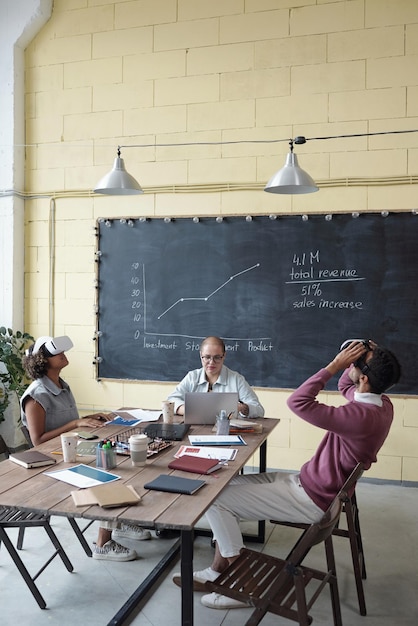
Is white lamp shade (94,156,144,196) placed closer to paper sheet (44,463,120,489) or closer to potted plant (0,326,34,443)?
paper sheet (44,463,120,489)

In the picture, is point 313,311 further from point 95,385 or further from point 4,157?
point 4,157

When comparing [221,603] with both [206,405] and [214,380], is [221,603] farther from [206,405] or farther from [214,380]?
[214,380]

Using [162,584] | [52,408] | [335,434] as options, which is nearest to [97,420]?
[52,408]

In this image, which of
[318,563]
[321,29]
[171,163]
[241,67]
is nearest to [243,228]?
[171,163]

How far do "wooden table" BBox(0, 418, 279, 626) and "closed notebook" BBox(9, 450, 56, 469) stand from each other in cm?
2

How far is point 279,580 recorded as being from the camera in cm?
222

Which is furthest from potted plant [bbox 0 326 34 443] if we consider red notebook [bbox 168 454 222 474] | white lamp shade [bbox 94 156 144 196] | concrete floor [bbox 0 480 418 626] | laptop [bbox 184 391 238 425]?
red notebook [bbox 168 454 222 474]

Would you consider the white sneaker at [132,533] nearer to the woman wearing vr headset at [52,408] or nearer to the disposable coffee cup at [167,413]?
the woman wearing vr headset at [52,408]

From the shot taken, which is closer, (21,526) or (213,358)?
(21,526)

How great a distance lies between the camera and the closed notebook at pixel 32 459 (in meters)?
2.55

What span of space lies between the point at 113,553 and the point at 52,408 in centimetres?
84

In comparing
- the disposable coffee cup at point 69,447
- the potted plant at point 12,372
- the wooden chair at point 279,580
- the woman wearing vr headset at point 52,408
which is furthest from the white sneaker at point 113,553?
the potted plant at point 12,372

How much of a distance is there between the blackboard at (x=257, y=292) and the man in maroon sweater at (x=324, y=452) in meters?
1.98

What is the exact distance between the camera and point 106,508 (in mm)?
2090
